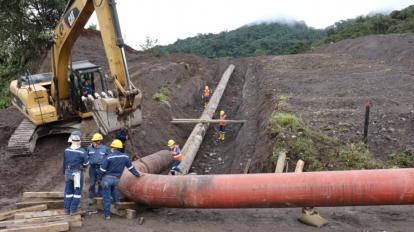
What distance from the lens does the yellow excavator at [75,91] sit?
10297mm

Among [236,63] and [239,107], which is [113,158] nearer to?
[239,107]

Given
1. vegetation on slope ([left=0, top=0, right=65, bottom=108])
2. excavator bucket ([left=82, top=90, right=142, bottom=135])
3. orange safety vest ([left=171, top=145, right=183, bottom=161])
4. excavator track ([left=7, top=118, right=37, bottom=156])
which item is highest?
vegetation on slope ([left=0, top=0, right=65, bottom=108])

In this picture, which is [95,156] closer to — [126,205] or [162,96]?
[126,205]

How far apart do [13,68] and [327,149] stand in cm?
2337

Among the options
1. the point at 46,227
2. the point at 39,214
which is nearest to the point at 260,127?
the point at 39,214

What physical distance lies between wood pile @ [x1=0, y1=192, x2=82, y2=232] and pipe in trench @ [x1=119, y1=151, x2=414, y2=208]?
4.94 ft

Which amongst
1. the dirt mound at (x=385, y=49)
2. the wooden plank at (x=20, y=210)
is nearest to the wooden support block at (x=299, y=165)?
the wooden plank at (x=20, y=210)

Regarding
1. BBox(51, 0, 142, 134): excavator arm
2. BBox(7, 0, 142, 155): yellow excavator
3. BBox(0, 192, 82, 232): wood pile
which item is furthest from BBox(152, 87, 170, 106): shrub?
BBox(0, 192, 82, 232): wood pile

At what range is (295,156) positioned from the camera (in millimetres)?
10766

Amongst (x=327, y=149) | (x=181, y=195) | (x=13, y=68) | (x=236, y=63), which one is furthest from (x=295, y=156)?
(x=236, y=63)

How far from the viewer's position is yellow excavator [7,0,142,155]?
Answer: 1030 centimetres

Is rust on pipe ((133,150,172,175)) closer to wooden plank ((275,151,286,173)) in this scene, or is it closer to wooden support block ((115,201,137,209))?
wooden support block ((115,201,137,209))

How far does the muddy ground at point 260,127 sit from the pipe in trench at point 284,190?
51cm

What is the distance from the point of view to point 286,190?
26.2ft
